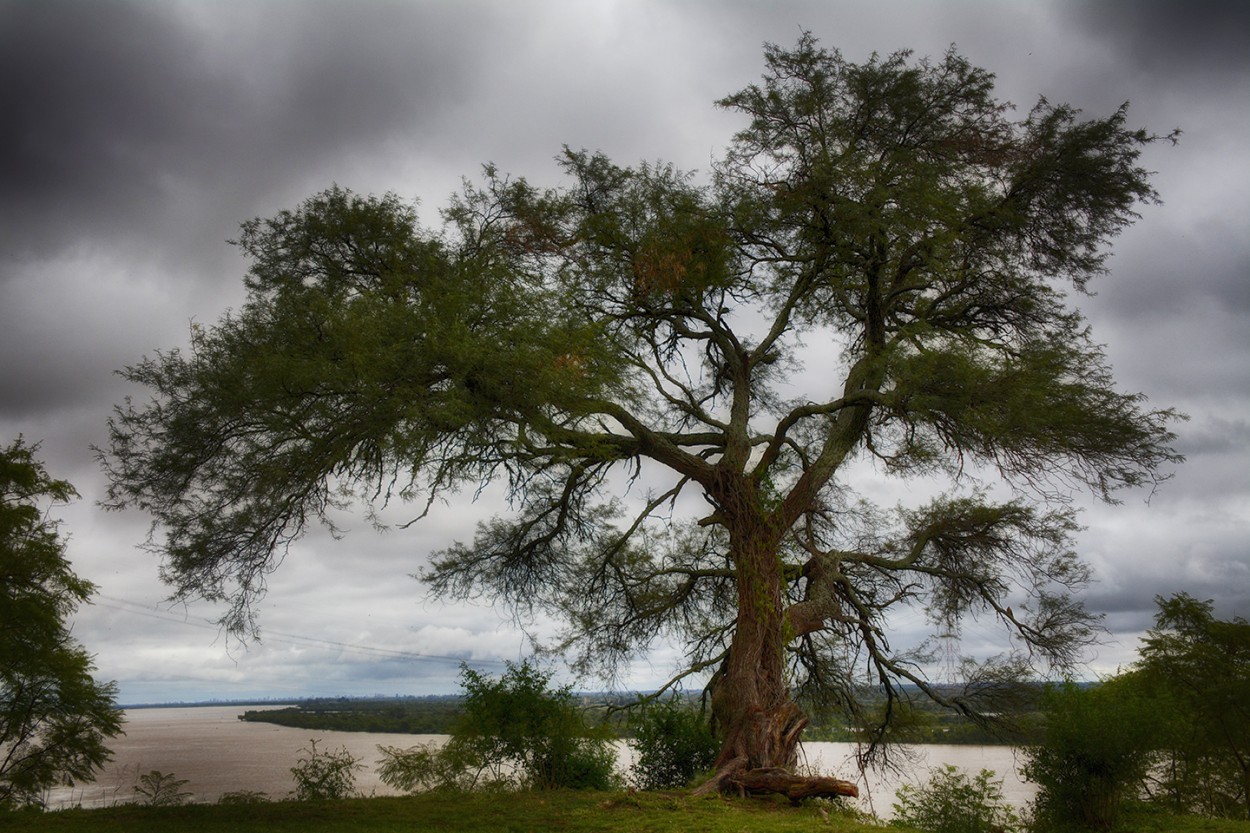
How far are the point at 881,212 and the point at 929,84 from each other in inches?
120

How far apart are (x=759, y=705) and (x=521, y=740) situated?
3.83 meters

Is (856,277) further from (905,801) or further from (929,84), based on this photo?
(905,801)

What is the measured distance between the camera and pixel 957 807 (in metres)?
12.8

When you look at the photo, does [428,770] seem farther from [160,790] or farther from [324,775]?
[160,790]

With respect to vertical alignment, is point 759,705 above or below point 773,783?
above

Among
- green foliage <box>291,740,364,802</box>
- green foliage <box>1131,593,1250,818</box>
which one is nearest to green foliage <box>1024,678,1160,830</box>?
green foliage <box>1131,593,1250,818</box>

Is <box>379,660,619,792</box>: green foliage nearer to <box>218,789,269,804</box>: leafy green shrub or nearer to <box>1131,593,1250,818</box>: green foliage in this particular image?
<box>218,789,269,804</box>: leafy green shrub

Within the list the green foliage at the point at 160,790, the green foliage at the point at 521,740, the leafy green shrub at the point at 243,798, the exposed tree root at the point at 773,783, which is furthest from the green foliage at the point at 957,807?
the green foliage at the point at 160,790

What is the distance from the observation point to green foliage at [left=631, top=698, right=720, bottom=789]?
13781 mm

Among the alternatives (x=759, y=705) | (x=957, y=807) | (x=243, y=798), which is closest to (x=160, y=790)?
(x=243, y=798)

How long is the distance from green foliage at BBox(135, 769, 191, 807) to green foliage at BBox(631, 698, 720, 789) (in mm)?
8241

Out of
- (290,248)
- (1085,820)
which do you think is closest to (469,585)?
(290,248)

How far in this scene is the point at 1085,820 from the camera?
1379cm

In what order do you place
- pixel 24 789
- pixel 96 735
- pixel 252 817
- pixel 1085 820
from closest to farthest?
1. pixel 252 817
2. pixel 1085 820
3. pixel 24 789
4. pixel 96 735
